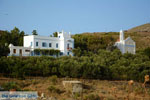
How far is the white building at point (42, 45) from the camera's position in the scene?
3456cm

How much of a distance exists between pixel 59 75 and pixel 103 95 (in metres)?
10.2

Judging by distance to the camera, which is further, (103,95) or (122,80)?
(122,80)

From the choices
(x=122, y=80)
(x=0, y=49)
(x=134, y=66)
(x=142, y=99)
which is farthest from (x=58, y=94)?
(x=0, y=49)

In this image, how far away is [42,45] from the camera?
36500 millimetres

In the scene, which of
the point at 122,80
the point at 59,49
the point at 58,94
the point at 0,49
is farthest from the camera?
the point at 59,49

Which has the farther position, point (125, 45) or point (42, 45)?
point (125, 45)

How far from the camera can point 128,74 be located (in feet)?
93.1

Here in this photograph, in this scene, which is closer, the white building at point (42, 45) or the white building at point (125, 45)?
the white building at point (42, 45)

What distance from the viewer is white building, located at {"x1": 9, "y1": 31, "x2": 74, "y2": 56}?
113ft

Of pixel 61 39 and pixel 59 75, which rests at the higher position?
pixel 61 39

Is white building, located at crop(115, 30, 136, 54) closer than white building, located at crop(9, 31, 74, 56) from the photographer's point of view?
No

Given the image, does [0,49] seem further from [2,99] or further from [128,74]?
[2,99]

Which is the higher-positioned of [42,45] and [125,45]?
[125,45]

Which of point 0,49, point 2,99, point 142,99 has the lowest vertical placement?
point 142,99
